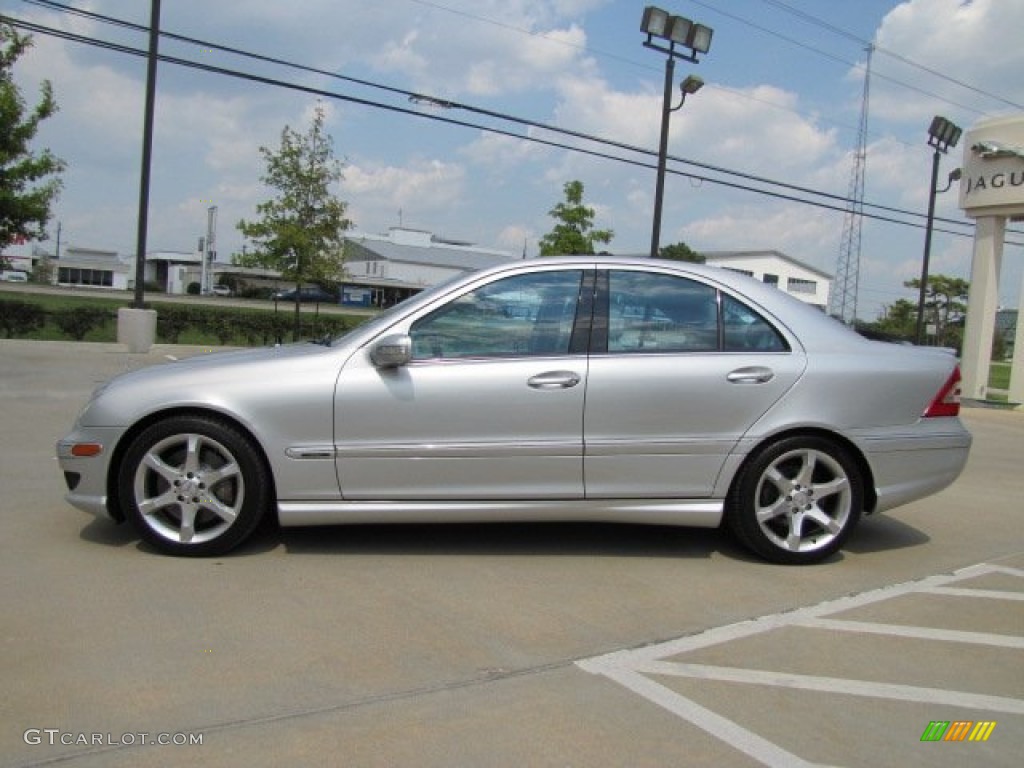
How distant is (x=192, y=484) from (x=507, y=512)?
5.35 feet

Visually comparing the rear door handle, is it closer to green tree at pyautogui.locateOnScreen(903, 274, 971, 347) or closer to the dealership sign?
the dealership sign

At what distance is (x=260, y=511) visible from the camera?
4465 millimetres

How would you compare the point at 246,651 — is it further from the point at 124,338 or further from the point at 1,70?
the point at 1,70

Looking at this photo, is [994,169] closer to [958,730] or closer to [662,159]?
[662,159]

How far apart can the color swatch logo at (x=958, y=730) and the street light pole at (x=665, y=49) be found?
15.3 m

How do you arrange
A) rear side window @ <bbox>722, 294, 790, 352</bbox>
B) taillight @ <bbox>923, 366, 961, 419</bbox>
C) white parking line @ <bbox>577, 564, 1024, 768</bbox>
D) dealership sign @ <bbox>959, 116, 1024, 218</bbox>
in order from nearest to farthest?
white parking line @ <bbox>577, 564, 1024, 768</bbox> → rear side window @ <bbox>722, 294, 790, 352</bbox> → taillight @ <bbox>923, 366, 961, 419</bbox> → dealership sign @ <bbox>959, 116, 1024, 218</bbox>

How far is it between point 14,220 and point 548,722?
18.1 m

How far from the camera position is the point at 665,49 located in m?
18.1

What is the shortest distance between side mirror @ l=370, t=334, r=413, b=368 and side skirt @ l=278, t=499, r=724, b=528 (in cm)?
73

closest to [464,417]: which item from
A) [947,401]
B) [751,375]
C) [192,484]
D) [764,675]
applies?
[192,484]

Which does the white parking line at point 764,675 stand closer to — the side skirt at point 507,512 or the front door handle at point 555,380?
the side skirt at point 507,512

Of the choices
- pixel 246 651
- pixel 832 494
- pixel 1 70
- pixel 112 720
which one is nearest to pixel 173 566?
pixel 246 651

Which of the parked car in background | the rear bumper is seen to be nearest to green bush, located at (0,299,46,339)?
the parked car in background

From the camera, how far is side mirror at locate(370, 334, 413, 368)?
4402 mm
